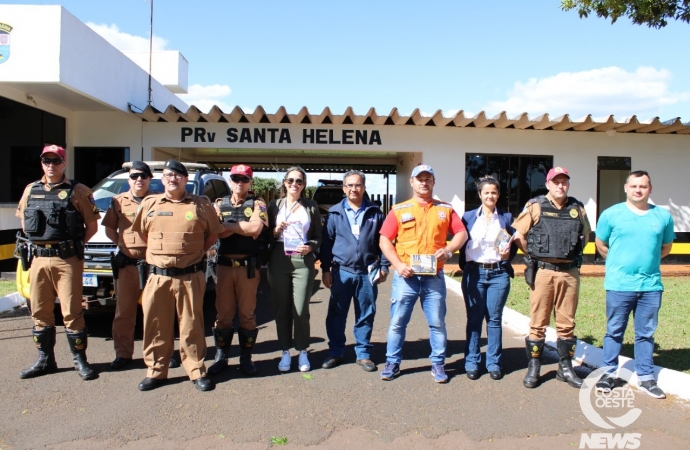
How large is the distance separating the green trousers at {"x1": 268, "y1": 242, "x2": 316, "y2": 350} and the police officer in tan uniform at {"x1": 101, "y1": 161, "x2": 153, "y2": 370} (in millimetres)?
1232

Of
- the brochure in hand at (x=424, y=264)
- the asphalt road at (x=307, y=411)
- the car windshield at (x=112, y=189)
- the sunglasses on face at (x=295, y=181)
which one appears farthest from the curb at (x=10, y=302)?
the brochure in hand at (x=424, y=264)

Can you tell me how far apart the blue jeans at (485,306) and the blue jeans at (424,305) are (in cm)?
31

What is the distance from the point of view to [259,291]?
8328 millimetres

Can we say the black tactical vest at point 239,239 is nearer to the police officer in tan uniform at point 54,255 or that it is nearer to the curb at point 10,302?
the police officer in tan uniform at point 54,255

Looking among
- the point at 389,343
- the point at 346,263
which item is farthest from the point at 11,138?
the point at 389,343

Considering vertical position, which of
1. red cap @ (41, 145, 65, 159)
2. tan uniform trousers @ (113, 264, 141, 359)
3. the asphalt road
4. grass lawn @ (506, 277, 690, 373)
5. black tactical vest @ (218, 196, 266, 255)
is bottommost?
the asphalt road

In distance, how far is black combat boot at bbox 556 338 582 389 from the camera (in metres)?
4.32

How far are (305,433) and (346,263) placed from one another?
160cm

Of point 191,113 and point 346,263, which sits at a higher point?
point 191,113

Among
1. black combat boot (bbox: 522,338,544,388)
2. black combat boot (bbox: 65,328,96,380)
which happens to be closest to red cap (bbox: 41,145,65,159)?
black combat boot (bbox: 65,328,96,380)

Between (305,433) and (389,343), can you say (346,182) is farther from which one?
(305,433)

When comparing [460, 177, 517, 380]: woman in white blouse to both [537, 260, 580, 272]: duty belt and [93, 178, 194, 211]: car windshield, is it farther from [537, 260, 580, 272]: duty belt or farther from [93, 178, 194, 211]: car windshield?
[93, 178, 194, 211]: car windshield

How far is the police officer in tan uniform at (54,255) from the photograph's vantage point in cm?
428

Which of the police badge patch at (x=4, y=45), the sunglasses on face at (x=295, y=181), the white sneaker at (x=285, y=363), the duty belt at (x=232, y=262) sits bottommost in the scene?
the white sneaker at (x=285, y=363)
